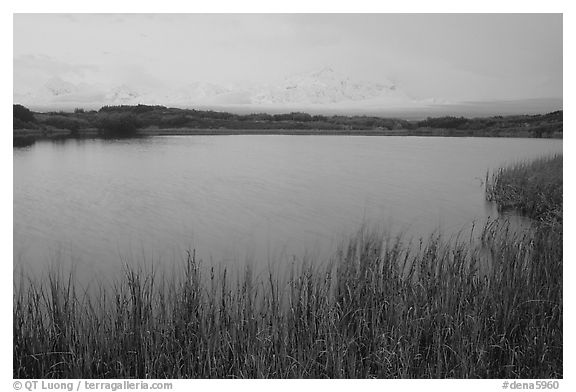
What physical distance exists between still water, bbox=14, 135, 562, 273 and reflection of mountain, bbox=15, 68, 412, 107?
0.48 meters

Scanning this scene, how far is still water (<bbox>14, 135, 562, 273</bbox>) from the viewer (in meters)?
4.93

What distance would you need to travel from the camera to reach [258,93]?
525cm

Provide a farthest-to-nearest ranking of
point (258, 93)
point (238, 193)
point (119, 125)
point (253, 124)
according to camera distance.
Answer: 1. point (238, 193)
2. point (253, 124)
3. point (119, 125)
4. point (258, 93)

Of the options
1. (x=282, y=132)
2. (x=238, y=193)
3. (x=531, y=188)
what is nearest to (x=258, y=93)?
(x=282, y=132)

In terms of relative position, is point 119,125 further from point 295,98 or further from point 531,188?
point 531,188

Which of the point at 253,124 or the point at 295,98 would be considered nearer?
the point at 295,98

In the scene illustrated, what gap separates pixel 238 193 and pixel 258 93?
1.20 metres

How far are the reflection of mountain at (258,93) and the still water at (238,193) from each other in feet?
1.57

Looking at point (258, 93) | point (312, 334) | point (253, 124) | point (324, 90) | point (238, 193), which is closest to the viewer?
point (312, 334)

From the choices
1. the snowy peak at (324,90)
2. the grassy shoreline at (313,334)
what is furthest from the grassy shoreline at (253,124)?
the grassy shoreline at (313,334)

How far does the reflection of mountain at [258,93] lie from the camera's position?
5172mm

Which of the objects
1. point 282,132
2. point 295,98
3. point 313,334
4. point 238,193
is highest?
point 295,98

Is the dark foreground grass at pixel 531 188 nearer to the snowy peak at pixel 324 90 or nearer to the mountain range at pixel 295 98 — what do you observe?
the mountain range at pixel 295 98
